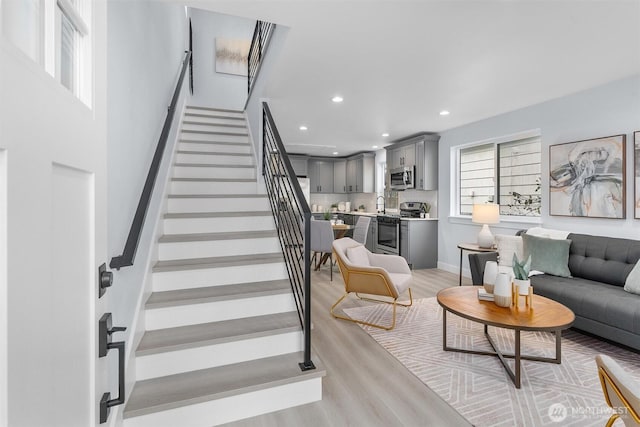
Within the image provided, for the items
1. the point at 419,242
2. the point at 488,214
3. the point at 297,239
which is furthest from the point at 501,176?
the point at 297,239

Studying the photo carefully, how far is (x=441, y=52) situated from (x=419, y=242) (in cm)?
374

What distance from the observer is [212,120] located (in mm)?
5008

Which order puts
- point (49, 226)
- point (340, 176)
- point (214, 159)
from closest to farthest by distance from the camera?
point (49, 226) → point (214, 159) → point (340, 176)

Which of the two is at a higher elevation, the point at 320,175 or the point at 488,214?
the point at 320,175

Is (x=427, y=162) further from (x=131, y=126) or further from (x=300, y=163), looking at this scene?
(x=131, y=126)

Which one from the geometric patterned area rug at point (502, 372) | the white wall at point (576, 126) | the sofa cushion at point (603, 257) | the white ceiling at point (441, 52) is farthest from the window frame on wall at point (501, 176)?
the geometric patterned area rug at point (502, 372)

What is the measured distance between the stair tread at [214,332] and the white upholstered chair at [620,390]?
1578 mm

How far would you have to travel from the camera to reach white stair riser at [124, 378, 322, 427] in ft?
5.50

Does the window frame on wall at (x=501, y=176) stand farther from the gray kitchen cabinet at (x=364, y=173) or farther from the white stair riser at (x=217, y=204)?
the white stair riser at (x=217, y=204)

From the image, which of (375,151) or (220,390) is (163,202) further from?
(375,151)

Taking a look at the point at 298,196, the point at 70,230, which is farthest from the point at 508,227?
the point at 70,230

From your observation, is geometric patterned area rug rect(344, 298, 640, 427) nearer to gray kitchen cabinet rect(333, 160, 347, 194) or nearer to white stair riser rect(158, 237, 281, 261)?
white stair riser rect(158, 237, 281, 261)

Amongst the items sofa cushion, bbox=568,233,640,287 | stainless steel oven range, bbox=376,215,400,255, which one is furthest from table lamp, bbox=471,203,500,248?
stainless steel oven range, bbox=376,215,400,255

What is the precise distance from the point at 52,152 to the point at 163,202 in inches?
99.7
